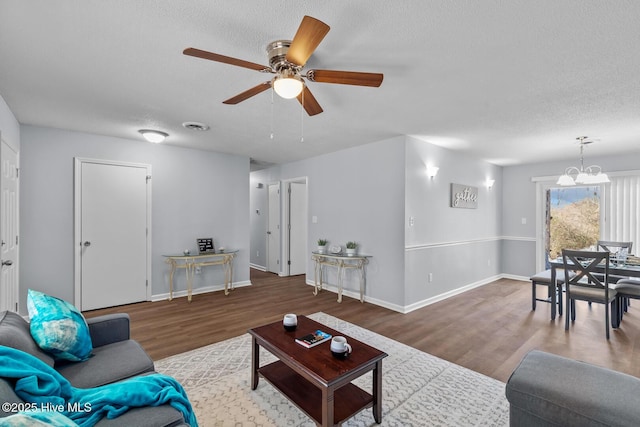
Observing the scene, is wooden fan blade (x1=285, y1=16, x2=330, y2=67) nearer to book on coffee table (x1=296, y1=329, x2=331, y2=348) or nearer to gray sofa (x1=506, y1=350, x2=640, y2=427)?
book on coffee table (x1=296, y1=329, x2=331, y2=348)

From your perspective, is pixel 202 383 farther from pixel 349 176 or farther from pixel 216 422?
pixel 349 176

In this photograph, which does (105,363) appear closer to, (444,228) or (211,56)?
(211,56)

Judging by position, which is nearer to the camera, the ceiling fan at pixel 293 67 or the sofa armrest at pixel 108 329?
the ceiling fan at pixel 293 67

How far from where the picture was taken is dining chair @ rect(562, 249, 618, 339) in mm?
3293

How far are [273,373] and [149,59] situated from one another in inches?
96.2

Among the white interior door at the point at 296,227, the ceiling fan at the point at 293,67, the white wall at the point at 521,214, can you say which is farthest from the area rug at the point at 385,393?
the white wall at the point at 521,214

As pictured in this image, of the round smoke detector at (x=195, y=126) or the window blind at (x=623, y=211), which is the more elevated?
the round smoke detector at (x=195, y=126)

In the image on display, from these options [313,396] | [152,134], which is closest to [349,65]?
[313,396]

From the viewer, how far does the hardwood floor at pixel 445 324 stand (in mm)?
2891

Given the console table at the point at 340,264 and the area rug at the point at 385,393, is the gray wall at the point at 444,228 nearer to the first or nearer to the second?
the console table at the point at 340,264

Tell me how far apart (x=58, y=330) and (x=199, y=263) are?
3196 mm

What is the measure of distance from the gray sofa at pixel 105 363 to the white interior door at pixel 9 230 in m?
1.67

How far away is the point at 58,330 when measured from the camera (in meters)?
1.68

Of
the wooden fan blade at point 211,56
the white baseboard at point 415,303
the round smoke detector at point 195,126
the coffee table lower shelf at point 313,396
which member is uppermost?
the round smoke detector at point 195,126
